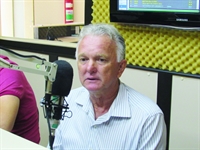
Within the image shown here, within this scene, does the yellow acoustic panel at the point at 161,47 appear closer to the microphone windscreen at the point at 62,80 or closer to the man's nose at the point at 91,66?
the man's nose at the point at 91,66

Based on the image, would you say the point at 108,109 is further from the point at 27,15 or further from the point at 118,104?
the point at 27,15

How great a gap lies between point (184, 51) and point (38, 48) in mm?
1234

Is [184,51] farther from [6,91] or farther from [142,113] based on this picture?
[6,91]

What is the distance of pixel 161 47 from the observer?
2.10 m

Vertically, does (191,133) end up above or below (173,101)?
below

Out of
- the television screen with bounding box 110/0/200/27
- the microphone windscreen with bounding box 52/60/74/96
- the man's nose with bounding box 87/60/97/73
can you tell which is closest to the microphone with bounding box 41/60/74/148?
the microphone windscreen with bounding box 52/60/74/96

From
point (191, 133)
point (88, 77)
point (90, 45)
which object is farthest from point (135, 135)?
point (191, 133)

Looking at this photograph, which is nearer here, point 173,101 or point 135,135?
point 135,135

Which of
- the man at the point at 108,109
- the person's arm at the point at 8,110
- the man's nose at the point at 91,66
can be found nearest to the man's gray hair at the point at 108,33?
the man at the point at 108,109

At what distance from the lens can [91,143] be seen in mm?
1406

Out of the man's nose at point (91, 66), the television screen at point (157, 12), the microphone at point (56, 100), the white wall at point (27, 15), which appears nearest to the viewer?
the microphone at point (56, 100)

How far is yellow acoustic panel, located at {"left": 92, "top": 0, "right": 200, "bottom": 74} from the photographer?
78.2 inches

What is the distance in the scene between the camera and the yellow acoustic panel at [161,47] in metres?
1.99

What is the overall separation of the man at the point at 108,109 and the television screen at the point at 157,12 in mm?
669
